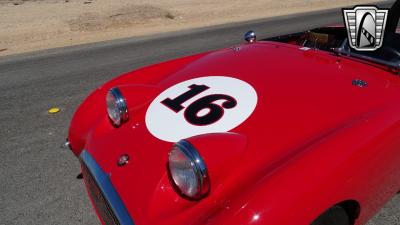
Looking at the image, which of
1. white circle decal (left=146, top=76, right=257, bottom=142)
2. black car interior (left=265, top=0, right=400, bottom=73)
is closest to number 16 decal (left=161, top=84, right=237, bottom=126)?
white circle decal (left=146, top=76, right=257, bottom=142)

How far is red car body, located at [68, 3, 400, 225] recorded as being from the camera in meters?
1.58

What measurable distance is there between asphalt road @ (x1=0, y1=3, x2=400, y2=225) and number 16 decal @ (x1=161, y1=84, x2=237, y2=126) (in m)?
1.10

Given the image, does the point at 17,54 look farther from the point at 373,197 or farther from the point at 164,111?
the point at 373,197

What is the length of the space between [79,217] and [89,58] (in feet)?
18.8

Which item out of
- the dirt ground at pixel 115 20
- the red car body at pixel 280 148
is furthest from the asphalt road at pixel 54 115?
the dirt ground at pixel 115 20

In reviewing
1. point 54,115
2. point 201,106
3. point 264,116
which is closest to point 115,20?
point 54,115

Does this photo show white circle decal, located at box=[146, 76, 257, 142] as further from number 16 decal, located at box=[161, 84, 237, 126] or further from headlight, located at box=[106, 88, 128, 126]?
headlight, located at box=[106, 88, 128, 126]

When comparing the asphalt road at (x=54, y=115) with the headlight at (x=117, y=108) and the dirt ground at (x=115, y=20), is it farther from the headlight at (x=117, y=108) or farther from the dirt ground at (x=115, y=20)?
the dirt ground at (x=115, y=20)

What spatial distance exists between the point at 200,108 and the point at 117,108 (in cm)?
59

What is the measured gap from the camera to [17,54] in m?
8.86

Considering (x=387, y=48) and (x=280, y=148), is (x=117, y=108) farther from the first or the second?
(x=387, y=48)

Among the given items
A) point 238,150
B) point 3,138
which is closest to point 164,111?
point 238,150

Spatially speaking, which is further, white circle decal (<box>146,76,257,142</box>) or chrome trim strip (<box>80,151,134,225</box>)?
white circle decal (<box>146,76,257,142</box>)

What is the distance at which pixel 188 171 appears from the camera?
1.66 metres
